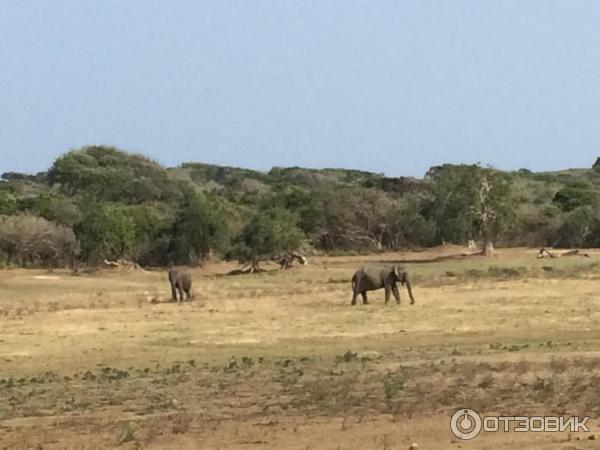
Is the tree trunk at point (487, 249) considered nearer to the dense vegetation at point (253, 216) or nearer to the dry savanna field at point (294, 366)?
the dense vegetation at point (253, 216)

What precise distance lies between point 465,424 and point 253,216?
2028 inches

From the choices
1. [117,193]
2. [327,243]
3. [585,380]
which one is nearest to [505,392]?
[585,380]

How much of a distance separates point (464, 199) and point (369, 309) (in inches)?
1262

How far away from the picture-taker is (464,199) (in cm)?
6169

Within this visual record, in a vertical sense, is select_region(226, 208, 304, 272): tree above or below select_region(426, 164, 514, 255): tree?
below

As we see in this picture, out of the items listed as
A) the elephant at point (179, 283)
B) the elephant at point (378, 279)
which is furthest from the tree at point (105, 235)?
the elephant at point (378, 279)

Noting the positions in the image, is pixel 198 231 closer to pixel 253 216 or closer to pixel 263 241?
pixel 253 216

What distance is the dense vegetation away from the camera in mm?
60406

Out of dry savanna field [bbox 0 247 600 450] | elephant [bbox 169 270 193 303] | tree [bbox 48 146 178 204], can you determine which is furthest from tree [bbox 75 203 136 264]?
elephant [bbox 169 270 193 303]

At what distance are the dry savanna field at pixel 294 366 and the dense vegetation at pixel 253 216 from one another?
65.6ft

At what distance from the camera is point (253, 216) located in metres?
62.1

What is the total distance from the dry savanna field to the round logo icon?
0.11 meters

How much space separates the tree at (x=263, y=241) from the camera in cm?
5522

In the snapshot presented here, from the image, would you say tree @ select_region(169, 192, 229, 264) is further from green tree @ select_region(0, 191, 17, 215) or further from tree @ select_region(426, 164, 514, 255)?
tree @ select_region(426, 164, 514, 255)
